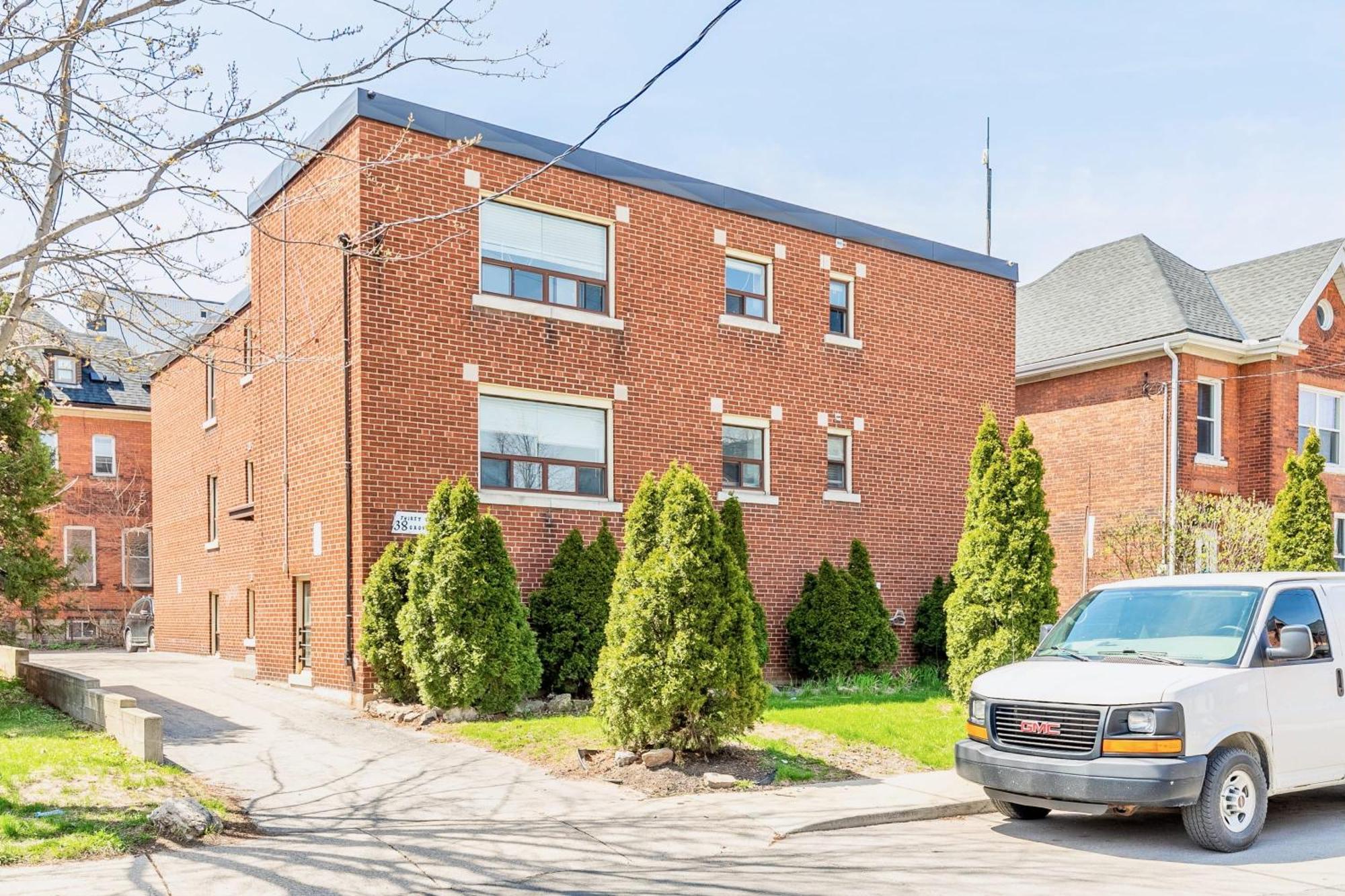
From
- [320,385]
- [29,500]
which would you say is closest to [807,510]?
[320,385]

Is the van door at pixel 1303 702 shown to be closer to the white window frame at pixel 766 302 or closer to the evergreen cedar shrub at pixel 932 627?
the white window frame at pixel 766 302

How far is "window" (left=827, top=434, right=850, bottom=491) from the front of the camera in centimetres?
1925

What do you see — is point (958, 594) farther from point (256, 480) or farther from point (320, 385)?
point (256, 480)

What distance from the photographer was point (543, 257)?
16125 millimetres

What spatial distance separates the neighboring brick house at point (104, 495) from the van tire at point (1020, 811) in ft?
102

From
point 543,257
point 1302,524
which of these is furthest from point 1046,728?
point 1302,524

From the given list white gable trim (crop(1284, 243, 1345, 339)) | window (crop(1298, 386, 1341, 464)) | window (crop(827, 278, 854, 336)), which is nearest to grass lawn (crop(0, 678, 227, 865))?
window (crop(827, 278, 854, 336))

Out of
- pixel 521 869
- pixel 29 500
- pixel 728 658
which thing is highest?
pixel 29 500

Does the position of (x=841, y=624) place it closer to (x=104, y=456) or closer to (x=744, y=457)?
(x=744, y=457)

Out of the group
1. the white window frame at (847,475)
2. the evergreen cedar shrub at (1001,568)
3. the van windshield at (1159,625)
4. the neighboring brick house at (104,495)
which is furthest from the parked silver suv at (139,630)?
the van windshield at (1159,625)

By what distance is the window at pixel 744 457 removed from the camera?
59.0ft

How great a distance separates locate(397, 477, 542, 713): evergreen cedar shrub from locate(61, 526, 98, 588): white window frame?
25217mm

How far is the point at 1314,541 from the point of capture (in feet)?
63.6

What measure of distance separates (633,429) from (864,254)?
19.1 feet
